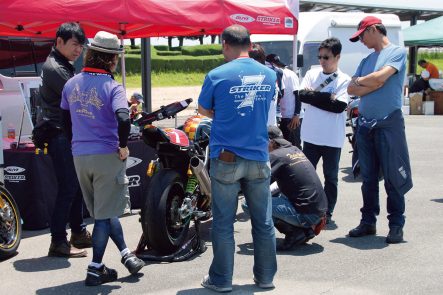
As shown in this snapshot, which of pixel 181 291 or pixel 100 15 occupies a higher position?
pixel 100 15

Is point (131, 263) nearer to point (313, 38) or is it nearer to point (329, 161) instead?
point (329, 161)

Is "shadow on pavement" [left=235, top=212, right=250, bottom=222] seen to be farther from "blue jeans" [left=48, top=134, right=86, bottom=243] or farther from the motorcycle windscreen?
"blue jeans" [left=48, top=134, right=86, bottom=243]

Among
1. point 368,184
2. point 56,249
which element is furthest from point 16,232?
point 368,184

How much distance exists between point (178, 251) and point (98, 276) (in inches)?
37.8

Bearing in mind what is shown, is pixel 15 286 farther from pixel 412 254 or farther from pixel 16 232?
pixel 412 254

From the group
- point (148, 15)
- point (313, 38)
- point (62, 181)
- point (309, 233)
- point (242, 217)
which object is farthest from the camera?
point (313, 38)

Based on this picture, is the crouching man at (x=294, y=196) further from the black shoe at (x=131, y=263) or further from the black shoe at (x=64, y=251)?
the black shoe at (x=64, y=251)

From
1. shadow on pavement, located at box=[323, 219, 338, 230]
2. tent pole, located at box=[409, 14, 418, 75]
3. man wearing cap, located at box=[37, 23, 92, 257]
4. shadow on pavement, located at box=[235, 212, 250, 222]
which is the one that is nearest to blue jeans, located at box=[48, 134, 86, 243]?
man wearing cap, located at box=[37, 23, 92, 257]

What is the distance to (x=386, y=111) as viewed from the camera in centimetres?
590

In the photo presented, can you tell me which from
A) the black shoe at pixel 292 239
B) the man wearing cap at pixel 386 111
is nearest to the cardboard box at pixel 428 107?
the man wearing cap at pixel 386 111

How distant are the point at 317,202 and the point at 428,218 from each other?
192 cm

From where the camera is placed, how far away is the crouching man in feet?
18.6

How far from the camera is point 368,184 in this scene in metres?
6.18

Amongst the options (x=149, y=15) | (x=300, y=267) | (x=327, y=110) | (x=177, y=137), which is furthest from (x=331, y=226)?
(x=149, y=15)
